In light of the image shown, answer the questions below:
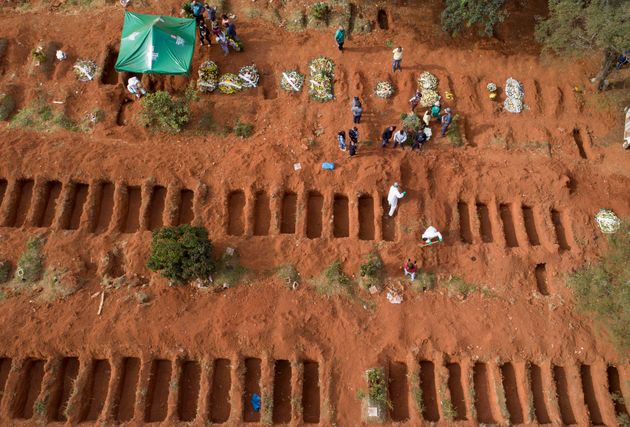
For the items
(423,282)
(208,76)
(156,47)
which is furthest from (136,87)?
(423,282)

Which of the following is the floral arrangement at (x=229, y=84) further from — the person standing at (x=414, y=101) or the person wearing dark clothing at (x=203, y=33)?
the person standing at (x=414, y=101)

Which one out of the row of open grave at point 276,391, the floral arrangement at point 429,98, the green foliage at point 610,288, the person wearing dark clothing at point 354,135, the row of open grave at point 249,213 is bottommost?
the row of open grave at point 276,391

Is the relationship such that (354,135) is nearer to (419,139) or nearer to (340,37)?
(419,139)

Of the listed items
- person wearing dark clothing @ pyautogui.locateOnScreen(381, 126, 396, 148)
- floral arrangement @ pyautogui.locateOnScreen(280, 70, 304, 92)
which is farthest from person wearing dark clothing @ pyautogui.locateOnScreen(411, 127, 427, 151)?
floral arrangement @ pyautogui.locateOnScreen(280, 70, 304, 92)

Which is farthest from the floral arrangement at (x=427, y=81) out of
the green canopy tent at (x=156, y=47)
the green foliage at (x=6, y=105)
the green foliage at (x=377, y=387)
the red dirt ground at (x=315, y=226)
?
the green foliage at (x=6, y=105)

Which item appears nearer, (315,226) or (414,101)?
(315,226)

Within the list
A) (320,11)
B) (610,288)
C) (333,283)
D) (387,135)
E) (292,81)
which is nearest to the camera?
(333,283)

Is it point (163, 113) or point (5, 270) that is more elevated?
point (163, 113)
